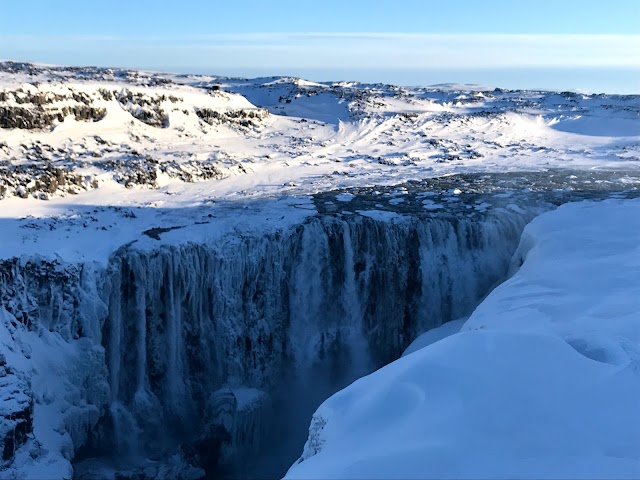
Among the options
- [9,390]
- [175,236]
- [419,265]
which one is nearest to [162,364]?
[175,236]

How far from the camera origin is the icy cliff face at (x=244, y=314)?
512 inches

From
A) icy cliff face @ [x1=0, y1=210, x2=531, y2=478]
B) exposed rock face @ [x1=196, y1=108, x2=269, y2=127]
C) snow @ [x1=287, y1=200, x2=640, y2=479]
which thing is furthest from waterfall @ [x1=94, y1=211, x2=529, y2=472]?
exposed rock face @ [x1=196, y1=108, x2=269, y2=127]

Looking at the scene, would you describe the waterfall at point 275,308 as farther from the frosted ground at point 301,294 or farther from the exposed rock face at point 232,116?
the exposed rock face at point 232,116

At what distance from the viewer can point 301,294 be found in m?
15.7

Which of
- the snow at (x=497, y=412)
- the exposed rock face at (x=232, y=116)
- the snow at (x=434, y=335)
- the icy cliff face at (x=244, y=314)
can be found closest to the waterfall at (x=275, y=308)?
the icy cliff face at (x=244, y=314)

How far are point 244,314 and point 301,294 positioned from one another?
151 cm

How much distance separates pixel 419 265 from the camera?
1634 cm

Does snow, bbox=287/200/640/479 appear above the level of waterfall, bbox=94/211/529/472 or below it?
above

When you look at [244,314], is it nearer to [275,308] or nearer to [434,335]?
[275,308]

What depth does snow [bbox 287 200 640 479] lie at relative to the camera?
5.32 metres

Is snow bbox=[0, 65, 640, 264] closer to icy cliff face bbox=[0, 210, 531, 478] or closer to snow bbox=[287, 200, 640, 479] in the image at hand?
icy cliff face bbox=[0, 210, 531, 478]

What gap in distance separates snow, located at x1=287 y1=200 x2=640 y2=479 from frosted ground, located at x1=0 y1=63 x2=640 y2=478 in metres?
0.02

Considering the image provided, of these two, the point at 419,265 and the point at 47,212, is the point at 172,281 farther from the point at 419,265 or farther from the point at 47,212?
the point at 419,265

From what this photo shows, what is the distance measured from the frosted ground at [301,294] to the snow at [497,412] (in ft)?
0.08
